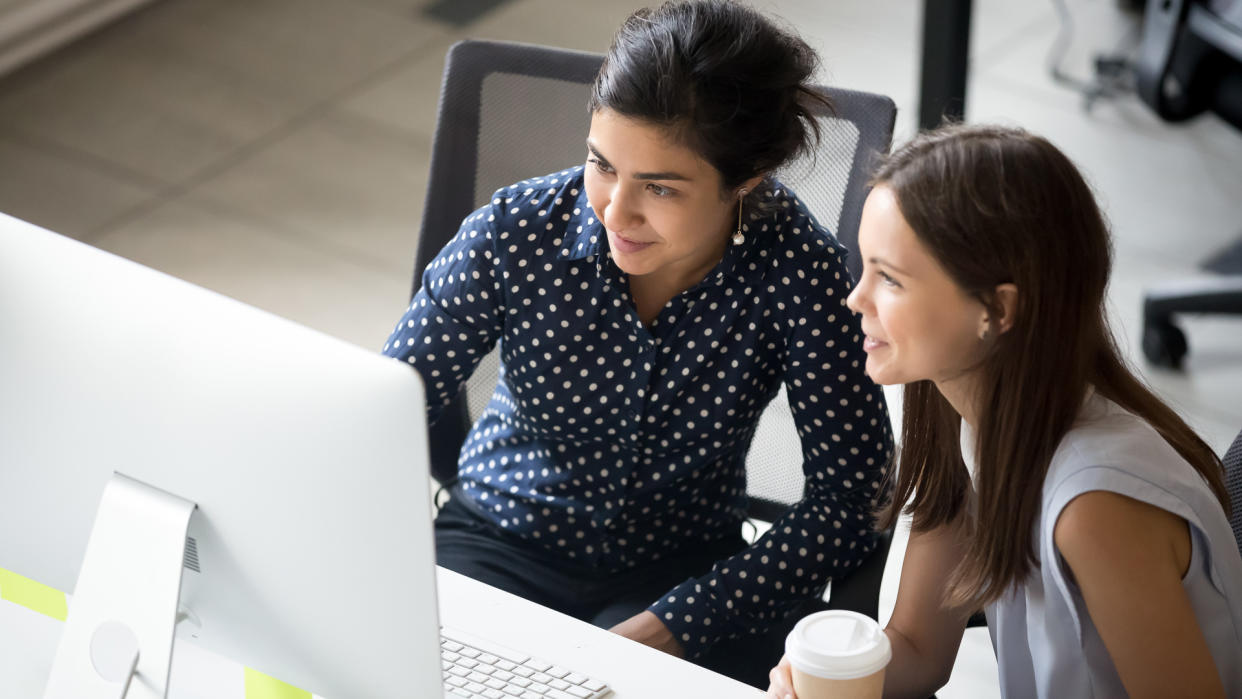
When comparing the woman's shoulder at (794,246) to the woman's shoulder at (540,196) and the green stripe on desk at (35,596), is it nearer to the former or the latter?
the woman's shoulder at (540,196)

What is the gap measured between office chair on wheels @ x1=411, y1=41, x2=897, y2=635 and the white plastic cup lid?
1.43ft

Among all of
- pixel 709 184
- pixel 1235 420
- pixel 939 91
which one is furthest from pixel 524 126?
pixel 1235 420

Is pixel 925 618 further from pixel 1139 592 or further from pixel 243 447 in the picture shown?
pixel 243 447

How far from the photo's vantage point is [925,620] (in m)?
1.35

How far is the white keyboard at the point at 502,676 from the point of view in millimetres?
1168

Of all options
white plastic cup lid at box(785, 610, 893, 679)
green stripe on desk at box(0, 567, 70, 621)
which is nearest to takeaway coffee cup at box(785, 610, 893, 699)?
white plastic cup lid at box(785, 610, 893, 679)

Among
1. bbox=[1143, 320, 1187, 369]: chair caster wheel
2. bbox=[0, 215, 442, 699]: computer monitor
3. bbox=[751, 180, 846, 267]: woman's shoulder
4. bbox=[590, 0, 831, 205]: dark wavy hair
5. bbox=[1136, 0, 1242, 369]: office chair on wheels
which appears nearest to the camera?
bbox=[0, 215, 442, 699]: computer monitor

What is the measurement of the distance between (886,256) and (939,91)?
5.32ft

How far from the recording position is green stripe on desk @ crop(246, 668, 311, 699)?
44.9 inches

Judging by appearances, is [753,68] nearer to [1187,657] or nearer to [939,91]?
[1187,657]

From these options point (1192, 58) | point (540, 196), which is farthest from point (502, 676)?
point (1192, 58)

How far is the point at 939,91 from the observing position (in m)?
2.69

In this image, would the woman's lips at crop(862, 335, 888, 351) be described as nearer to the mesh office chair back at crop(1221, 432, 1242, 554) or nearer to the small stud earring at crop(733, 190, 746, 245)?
the small stud earring at crop(733, 190, 746, 245)

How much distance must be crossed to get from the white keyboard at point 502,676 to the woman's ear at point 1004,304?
1.50 ft
